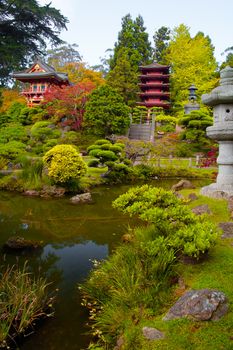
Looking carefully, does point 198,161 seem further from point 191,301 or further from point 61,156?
point 191,301

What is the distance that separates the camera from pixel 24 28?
17734 millimetres

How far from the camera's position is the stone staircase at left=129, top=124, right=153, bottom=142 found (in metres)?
25.6

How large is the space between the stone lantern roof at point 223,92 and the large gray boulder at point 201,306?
4340 mm

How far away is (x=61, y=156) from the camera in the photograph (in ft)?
39.5

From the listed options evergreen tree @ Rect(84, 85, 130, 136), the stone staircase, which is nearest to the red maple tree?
evergreen tree @ Rect(84, 85, 130, 136)

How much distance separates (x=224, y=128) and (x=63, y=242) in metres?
4.50

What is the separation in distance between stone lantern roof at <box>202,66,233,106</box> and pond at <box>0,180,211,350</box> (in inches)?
152

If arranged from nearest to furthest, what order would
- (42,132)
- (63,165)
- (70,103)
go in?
1. (63,165)
2. (42,132)
3. (70,103)

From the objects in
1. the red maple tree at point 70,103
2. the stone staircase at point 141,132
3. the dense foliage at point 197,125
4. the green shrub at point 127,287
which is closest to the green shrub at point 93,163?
the dense foliage at point 197,125

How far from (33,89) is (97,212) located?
23.8 metres

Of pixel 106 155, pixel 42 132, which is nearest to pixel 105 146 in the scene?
pixel 106 155

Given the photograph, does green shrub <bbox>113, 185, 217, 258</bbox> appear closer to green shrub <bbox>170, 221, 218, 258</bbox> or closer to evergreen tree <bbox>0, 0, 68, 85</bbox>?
green shrub <bbox>170, 221, 218, 258</bbox>

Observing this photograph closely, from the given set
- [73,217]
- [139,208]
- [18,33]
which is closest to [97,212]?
[73,217]

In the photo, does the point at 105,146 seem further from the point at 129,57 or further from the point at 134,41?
the point at 134,41
